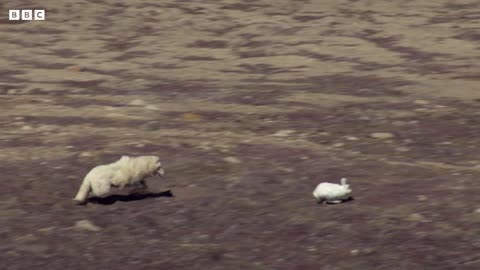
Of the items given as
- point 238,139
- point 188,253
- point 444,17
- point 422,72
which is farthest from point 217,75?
point 188,253

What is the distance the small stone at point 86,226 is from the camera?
5.68 meters

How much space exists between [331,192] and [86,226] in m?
1.27

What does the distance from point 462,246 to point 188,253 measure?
4.16 feet

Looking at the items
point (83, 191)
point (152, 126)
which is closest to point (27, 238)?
point (83, 191)

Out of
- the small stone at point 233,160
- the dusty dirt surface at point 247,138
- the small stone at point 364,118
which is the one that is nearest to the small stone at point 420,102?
the dusty dirt surface at point 247,138

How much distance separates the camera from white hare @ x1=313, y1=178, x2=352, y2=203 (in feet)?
19.4

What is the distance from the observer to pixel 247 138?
25.1 ft

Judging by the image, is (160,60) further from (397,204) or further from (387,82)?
(397,204)

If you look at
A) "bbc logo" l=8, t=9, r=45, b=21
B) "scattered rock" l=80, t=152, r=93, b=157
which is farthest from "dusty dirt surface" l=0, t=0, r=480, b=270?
"bbc logo" l=8, t=9, r=45, b=21

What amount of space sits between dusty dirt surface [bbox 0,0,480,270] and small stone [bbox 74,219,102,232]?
12 mm

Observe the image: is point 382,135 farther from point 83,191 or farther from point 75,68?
point 75,68

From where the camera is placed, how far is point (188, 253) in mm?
5320

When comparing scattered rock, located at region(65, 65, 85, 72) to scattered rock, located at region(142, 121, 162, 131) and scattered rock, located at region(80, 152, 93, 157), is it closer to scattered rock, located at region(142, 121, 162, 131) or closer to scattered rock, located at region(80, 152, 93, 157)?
scattered rock, located at region(142, 121, 162, 131)

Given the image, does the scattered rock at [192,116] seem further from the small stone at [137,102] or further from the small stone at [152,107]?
the small stone at [137,102]
